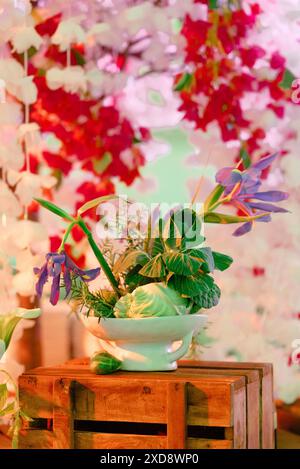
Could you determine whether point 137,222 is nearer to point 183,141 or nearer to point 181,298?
point 181,298

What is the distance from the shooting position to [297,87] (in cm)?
235

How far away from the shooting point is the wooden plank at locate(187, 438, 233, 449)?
4.91 feet

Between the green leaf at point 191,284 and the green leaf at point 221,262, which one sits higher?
the green leaf at point 221,262

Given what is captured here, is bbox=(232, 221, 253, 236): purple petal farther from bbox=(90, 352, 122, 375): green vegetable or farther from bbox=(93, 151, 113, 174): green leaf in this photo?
bbox=(93, 151, 113, 174): green leaf

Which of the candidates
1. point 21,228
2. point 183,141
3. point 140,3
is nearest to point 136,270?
→ point 21,228

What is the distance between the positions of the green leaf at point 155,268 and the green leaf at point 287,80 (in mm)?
895

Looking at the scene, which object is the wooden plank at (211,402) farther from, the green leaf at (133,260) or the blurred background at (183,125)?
the blurred background at (183,125)

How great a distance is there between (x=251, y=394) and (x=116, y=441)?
11.1 inches

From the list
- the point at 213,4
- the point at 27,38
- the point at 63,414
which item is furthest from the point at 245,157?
the point at 63,414

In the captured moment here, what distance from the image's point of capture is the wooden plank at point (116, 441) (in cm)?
153

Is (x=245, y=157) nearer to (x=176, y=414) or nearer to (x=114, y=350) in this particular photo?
(x=114, y=350)

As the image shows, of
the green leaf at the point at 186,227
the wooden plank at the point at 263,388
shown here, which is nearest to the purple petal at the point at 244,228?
the green leaf at the point at 186,227

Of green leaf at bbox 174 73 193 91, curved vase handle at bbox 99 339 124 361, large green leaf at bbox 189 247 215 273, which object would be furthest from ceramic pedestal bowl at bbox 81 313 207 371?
green leaf at bbox 174 73 193 91

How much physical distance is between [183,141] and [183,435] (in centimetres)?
179
